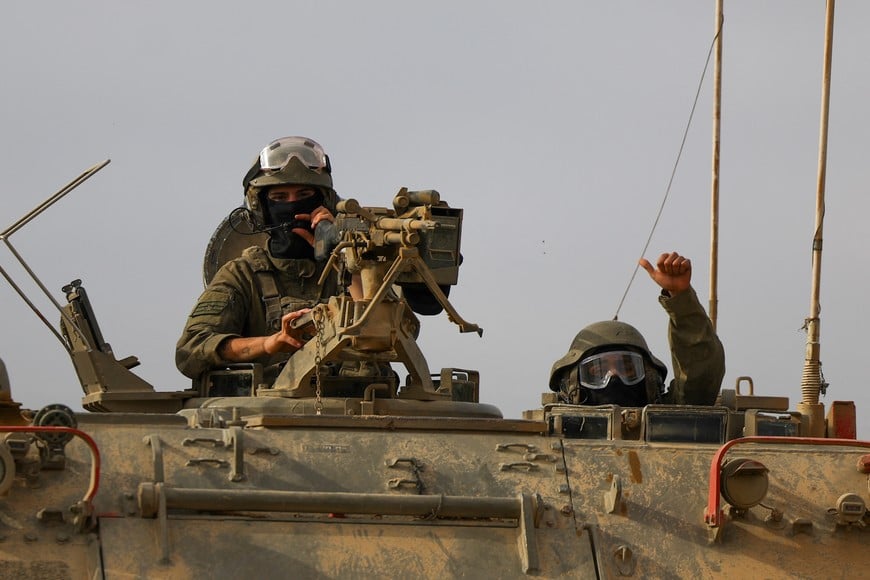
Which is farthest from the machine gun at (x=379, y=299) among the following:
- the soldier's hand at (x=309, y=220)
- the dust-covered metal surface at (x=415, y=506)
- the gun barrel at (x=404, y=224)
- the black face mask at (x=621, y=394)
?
the black face mask at (x=621, y=394)

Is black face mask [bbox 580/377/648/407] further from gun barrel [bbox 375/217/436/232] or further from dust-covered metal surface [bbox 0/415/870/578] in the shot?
dust-covered metal surface [bbox 0/415/870/578]

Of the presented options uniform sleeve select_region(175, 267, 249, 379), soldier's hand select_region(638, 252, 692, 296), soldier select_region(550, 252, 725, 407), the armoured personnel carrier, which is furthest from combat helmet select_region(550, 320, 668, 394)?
the armoured personnel carrier

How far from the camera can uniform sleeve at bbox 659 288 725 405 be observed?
14.8 metres

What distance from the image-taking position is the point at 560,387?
1708 centimetres

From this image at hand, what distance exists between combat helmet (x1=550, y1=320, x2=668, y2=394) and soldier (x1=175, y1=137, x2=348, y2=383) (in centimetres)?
237

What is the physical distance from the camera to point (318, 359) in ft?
43.0

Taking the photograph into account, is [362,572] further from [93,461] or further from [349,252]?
[349,252]

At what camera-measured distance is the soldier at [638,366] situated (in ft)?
50.1

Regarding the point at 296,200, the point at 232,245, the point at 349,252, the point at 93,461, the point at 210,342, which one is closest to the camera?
the point at 93,461

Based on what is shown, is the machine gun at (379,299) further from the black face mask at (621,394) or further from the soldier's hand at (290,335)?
the black face mask at (621,394)

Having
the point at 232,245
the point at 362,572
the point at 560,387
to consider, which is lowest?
the point at 362,572

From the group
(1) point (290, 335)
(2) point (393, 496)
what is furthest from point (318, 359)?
(2) point (393, 496)

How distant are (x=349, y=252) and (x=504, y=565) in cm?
314

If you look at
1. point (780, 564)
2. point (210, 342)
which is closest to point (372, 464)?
point (780, 564)
